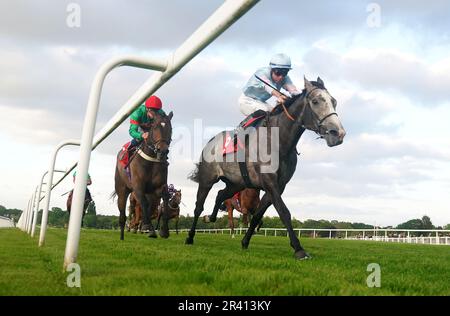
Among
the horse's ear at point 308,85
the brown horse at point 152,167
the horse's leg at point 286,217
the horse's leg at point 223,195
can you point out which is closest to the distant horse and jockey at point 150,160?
the brown horse at point 152,167

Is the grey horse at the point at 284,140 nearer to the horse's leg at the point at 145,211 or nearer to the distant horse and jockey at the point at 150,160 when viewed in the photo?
the distant horse and jockey at the point at 150,160

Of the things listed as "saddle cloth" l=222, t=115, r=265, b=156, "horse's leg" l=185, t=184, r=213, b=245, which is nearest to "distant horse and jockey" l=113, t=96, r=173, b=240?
"horse's leg" l=185, t=184, r=213, b=245

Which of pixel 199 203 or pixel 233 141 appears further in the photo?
pixel 199 203

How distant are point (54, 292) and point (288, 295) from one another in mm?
1311

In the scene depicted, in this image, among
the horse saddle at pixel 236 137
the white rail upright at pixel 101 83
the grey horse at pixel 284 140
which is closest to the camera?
the white rail upright at pixel 101 83

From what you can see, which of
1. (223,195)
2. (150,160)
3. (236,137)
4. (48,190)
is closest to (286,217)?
(236,137)

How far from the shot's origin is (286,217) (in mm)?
5898

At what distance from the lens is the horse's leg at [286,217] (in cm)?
570

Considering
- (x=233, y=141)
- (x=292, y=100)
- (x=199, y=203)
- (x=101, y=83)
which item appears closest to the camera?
(x=101, y=83)

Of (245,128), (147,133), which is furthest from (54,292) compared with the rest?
(147,133)

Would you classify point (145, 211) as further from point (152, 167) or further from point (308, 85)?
point (308, 85)

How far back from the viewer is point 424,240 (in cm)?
2700
